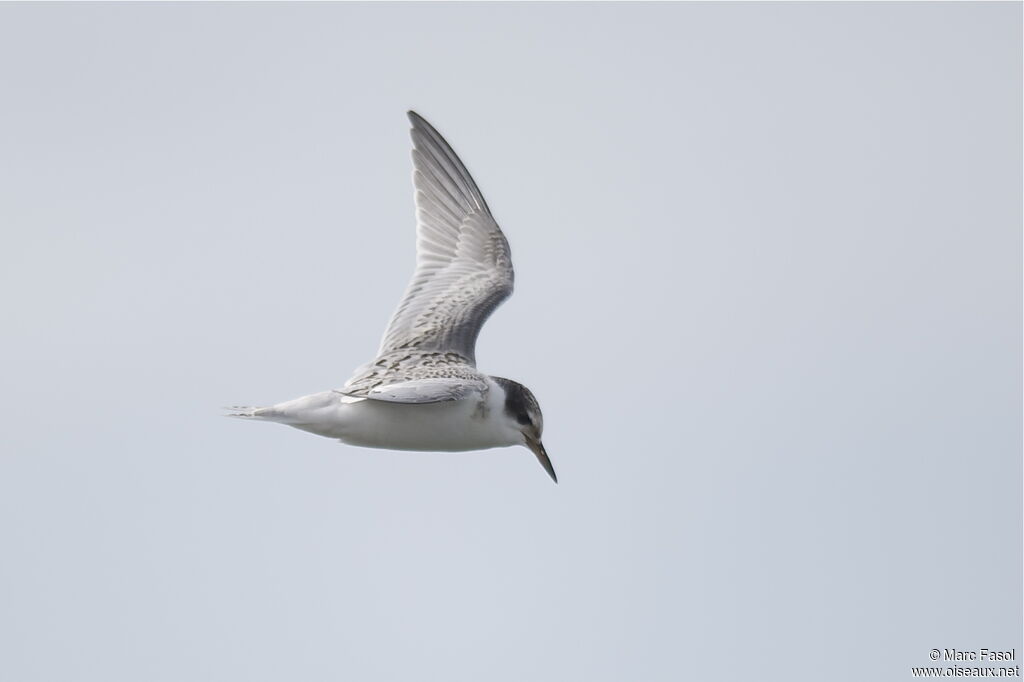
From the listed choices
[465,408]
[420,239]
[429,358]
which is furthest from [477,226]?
[465,408]

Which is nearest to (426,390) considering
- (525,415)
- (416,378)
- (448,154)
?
(416,378)

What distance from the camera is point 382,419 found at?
12.8 metres

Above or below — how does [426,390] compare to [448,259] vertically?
below

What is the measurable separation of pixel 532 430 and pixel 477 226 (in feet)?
12.9

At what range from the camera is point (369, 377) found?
13609 millimetres

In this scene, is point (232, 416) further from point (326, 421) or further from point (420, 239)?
point (420, 239)

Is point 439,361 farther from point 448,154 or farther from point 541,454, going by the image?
point 448,154

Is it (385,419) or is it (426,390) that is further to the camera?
(385,419)

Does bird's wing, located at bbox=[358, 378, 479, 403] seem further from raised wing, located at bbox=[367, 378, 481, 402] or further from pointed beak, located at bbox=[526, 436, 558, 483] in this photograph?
pointed beak, located at bbox=[526, 436, 558, 483]

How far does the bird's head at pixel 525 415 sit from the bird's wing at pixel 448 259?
1496 millimetres

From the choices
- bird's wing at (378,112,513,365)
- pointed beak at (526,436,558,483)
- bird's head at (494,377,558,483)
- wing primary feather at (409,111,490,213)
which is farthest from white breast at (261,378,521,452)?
wing primary feather at (409,111,490,213)

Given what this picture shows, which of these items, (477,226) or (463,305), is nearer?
(463,305)

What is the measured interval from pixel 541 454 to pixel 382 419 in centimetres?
150

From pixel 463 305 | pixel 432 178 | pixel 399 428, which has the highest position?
pixel 432 178
